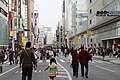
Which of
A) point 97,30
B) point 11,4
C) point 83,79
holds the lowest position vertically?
point 83,79

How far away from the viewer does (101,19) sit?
233 feet

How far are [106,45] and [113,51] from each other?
1838cm

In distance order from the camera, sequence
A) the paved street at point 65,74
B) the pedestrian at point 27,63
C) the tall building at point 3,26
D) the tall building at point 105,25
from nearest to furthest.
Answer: the pedestrian at point 27,63 < the paved street at point 65,74 < the tall building at point 105,25 < the tall building at point 3,26

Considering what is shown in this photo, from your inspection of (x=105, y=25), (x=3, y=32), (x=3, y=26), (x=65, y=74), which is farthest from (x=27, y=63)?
(x=3, y=32)

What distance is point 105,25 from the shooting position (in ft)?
224

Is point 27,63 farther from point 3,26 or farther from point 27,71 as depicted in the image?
point 3,26

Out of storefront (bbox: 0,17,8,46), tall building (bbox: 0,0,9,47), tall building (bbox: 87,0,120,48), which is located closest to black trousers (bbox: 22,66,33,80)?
tall building (bbox: 87,0,120,48)

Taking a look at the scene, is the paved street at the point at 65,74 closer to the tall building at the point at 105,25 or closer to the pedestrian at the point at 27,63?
the pedestrian at the point at 27,63

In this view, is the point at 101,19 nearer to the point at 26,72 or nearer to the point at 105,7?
the point at 105,7

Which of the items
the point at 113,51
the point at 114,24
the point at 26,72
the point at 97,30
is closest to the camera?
the point at 26,72

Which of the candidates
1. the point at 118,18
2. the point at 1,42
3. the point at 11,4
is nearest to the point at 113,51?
the point at 118,18

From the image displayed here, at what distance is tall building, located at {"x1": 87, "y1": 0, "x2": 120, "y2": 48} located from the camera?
5919cm

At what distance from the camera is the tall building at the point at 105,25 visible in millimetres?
59188

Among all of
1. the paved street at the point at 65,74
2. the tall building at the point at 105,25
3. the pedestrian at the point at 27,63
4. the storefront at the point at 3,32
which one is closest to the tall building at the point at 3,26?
the storefront at the point at 3,32
